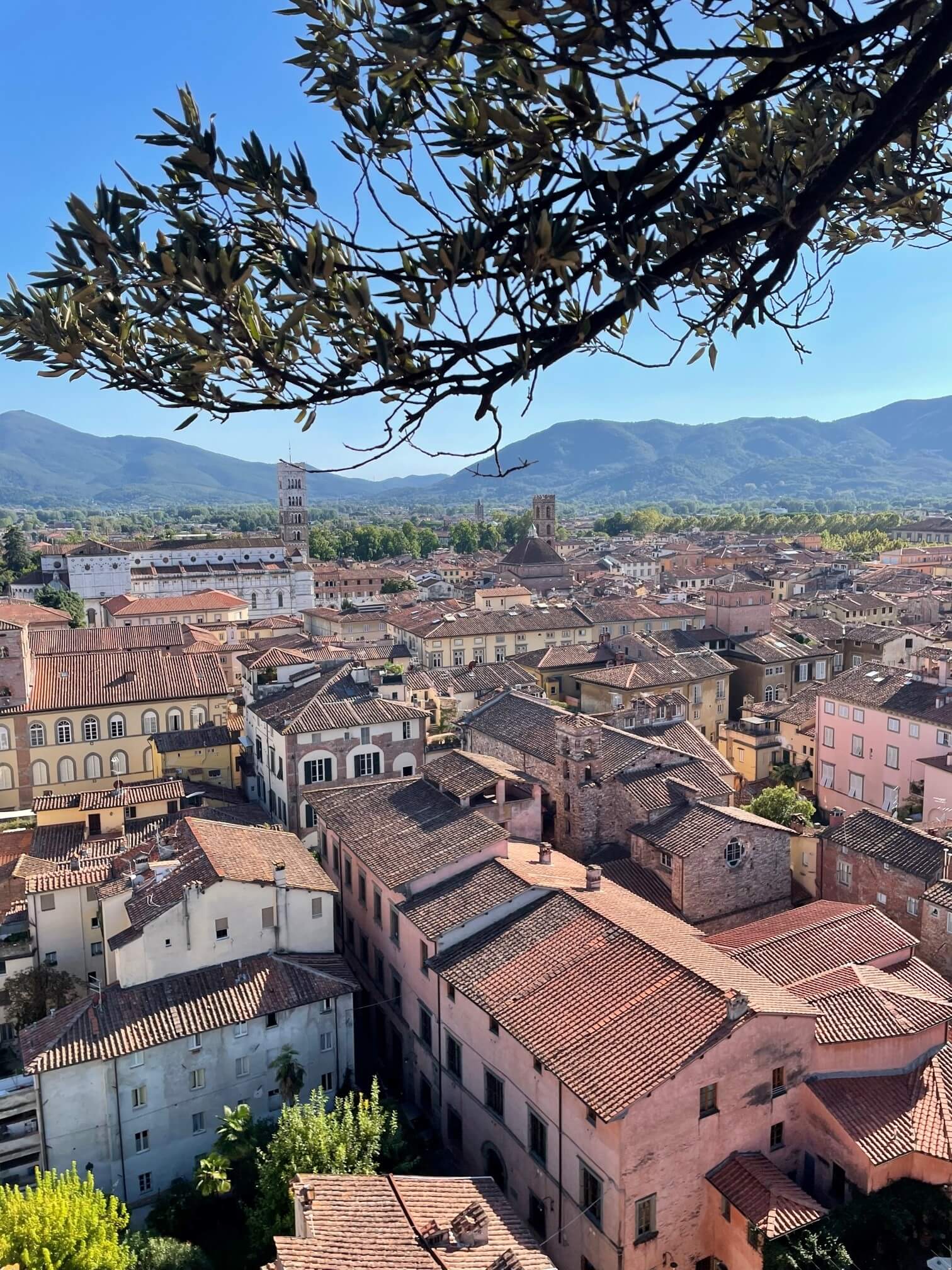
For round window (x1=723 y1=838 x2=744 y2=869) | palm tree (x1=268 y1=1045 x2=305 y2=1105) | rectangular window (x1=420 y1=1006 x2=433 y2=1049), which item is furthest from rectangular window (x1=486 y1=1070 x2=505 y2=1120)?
round window (x1=723 y1=838 x2=744 y2=869)

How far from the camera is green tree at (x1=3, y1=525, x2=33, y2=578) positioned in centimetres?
11200

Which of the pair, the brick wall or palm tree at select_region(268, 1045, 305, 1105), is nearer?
palm tree at select_region(268, 1045, 305, 1105)

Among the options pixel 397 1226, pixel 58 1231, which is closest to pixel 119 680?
pixel 58 1231

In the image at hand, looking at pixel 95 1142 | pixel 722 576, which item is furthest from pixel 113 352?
pixel 722 576

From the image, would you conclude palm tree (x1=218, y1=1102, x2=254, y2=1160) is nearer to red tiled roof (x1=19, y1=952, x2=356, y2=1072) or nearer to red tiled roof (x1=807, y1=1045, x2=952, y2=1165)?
red tiled roof (x1=19, y1=952, x2=356, y2=1072)

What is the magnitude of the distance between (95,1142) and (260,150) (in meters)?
20.9

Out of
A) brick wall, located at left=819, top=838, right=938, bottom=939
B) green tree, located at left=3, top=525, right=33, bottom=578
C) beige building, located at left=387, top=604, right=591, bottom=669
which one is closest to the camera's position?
brick wall, located at left=819, top=838, right=938, bottom=939

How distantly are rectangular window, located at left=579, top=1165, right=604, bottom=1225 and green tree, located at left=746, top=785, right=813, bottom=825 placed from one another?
1859cm

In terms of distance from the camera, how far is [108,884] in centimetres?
2319

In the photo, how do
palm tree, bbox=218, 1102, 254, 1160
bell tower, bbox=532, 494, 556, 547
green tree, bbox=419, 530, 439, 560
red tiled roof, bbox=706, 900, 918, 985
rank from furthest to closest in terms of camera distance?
green tree, bbox=419, 530, 439, 560
bell tower, bbox=532, 494, 556, 547
red tiled roof, bbox=706, 900, 918, 985
palm tree, bbox=218, 1102, 254, 1160

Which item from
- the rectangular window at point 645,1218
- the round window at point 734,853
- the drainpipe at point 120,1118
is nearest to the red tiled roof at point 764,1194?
the rectangular window at point 645,1218

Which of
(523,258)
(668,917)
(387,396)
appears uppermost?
(523,258)

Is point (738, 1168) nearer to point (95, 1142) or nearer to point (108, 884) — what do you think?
point (95, 1142)

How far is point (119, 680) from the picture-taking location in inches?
1590
